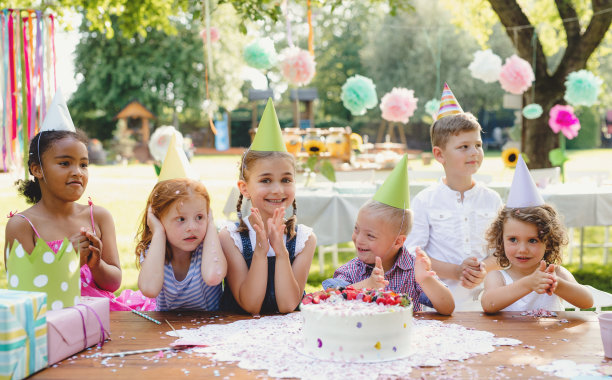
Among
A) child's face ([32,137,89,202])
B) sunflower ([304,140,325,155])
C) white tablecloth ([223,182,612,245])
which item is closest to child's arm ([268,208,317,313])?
child's face ([32,137,89,202])

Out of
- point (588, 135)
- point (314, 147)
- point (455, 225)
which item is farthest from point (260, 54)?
point (588, 135)

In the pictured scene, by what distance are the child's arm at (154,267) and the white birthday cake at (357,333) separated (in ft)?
2.18

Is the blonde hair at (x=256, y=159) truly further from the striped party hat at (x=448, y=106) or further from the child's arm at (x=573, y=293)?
the striped party hat at (x=448, y=106)

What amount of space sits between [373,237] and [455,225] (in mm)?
908

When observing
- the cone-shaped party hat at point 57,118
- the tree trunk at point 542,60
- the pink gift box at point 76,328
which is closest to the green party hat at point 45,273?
the pink gift box at point 76,328

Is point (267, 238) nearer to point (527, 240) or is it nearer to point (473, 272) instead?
point (473, 272)

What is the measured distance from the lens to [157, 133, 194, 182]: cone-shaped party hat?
2227 mm

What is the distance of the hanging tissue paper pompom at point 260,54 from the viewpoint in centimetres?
581

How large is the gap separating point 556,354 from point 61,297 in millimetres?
1345

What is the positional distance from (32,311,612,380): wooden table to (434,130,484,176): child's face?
1082mm

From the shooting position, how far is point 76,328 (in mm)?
1639

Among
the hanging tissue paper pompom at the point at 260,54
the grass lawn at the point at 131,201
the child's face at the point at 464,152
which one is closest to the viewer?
the child's face at the point at 464,152

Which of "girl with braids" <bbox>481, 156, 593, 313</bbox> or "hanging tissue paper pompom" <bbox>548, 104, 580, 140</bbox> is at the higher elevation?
"hanging tissue paper pompom" <bbox>548, 104, 580, 140</bbox>

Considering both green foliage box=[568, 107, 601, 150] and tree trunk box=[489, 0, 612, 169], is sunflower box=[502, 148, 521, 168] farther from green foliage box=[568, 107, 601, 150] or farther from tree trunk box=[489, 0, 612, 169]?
green foliage box=[568, 107, 601, 150]
